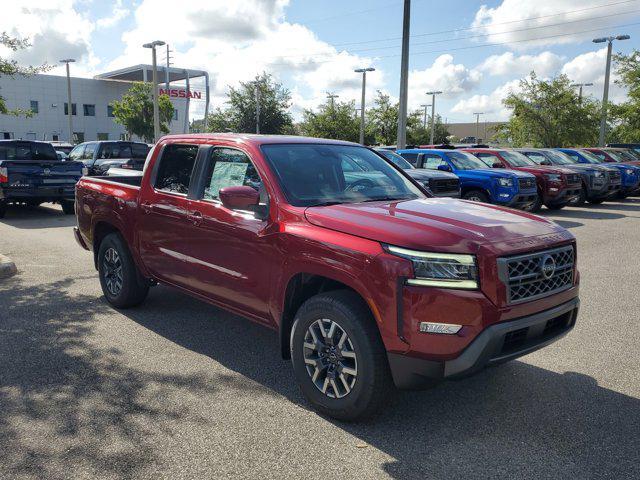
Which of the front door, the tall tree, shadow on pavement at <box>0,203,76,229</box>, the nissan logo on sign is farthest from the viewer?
the tall tree

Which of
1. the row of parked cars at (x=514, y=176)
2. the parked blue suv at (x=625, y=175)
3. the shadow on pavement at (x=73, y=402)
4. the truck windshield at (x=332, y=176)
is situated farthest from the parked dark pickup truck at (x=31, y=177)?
the parked blue suv at (x=625, y=175)

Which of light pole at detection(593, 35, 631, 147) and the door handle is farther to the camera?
light pole at detection(593, 35, 631, 147)

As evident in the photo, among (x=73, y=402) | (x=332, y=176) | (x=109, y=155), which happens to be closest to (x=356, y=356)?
(x=332, y=176)

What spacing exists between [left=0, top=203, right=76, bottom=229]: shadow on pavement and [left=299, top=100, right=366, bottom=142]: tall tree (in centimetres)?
3306

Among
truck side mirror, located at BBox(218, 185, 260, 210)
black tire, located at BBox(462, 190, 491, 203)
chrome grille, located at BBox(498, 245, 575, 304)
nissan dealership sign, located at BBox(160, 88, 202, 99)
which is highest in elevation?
nissan dealership sign, located at BBox(160, 88, 202, 99)

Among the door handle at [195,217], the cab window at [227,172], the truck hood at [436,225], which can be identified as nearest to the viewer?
the truck hood at [436,225]

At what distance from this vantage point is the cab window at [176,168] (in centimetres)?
505

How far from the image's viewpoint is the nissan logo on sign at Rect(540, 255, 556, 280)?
11.6 ft

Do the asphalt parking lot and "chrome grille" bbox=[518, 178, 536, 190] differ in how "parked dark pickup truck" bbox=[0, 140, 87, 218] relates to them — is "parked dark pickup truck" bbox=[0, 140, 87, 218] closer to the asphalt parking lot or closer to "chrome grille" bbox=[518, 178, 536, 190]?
the asphalt parking lot

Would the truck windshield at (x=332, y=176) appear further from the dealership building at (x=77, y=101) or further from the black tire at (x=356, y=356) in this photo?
the dealership building at (x=77, y=101)

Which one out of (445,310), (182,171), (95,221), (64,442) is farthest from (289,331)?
(95,221)

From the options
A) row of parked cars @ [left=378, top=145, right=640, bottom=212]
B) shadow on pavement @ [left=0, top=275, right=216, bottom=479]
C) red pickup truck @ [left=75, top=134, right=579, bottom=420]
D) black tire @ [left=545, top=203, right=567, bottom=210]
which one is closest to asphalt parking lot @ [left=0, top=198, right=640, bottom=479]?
shadow on pavement @ [left=0, top=275, right=216, bottom=479]

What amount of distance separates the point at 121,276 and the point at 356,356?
332 cm

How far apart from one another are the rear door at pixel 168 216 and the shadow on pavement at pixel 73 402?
2.77 ft
